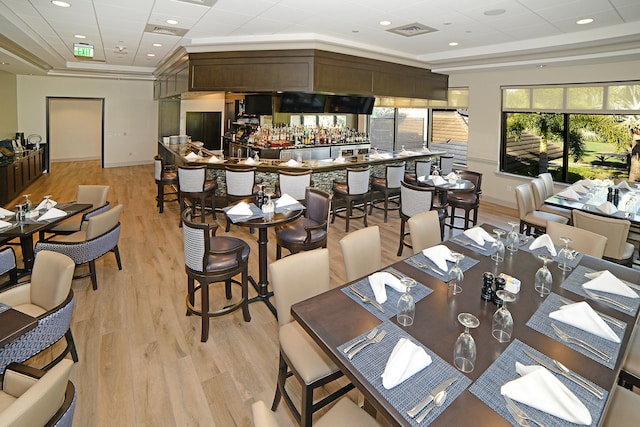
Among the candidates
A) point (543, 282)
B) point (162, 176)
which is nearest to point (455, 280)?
point (543, 282)

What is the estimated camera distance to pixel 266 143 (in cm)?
843

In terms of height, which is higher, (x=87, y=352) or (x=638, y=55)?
(x=638, y=55)

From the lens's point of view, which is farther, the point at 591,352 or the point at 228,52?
the point at 228,52

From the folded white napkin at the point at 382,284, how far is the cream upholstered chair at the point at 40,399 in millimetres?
1558

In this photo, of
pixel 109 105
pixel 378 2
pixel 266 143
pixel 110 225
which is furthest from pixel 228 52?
pixel 109 105

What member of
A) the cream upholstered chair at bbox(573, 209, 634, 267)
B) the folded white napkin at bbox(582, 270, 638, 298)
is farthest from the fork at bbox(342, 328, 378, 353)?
the cream upholstered chair at bbox(573, 209, 634, 267)

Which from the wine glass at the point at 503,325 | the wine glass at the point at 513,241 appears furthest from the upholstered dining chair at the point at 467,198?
the wine glass at the point at 503,325

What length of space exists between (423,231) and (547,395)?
211 centimetres

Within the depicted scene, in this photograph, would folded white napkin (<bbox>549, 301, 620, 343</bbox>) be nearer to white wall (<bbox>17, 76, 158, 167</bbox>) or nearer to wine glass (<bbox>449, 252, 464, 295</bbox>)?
wine glass (<bbox>449, 252, 464, 295</bbox>)

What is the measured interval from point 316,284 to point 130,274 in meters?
3.15

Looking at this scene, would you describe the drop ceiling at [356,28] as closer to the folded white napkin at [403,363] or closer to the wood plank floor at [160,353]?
the wood plank floor at [160,353]

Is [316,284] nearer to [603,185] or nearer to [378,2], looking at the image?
[378,2]

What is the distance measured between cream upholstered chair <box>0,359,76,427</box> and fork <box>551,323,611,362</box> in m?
2.33

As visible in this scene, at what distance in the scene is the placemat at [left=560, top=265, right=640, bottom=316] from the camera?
2.09 metres
